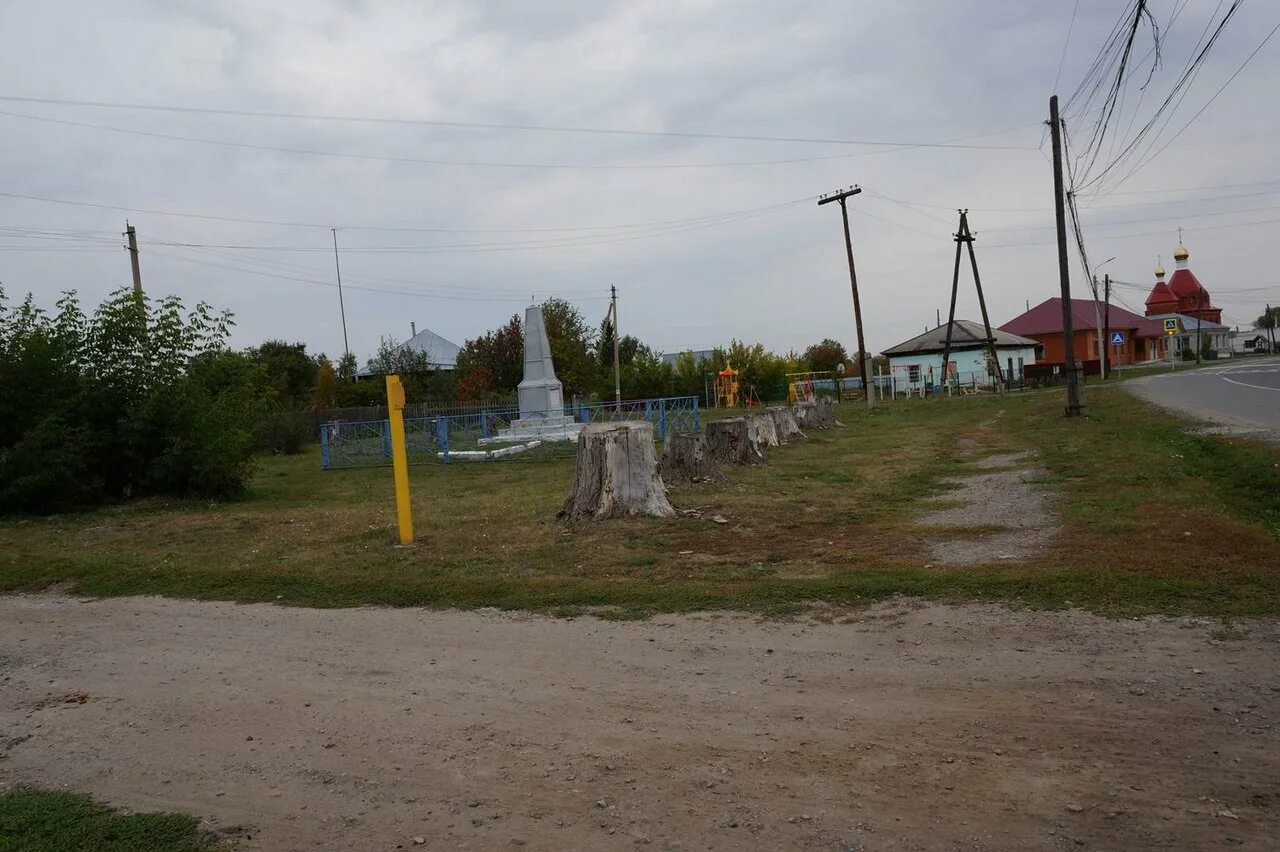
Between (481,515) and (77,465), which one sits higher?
(77,465)

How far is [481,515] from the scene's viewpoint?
1312cm

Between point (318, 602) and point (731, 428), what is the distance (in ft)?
36.8

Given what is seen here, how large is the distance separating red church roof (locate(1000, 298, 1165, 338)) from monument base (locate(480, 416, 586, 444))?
55830 millimetres

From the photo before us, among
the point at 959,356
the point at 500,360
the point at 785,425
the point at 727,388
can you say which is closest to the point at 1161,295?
the point at 959,356

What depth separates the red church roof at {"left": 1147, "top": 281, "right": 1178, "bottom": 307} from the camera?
105188mm

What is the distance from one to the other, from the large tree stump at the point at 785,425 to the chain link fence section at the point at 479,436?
9.65 ft

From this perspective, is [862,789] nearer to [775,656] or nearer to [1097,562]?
[775,656]

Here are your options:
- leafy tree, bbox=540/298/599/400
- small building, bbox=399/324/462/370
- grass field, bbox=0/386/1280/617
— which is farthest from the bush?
small building, bbox=399/324/462/370

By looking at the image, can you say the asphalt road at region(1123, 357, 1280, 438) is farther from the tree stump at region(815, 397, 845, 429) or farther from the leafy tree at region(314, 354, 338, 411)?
the leafy tree at region(314, 354, 338, 411)

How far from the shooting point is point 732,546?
987 cm

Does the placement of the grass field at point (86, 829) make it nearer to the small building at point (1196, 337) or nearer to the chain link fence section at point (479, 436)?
the chain link fence section at point (479, 436)

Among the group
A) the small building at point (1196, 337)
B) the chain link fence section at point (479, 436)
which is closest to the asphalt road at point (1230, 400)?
the chain link fence section at point (479, 436)

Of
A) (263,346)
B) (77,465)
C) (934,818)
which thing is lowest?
(934,818)

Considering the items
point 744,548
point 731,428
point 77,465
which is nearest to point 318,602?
point 744,548
